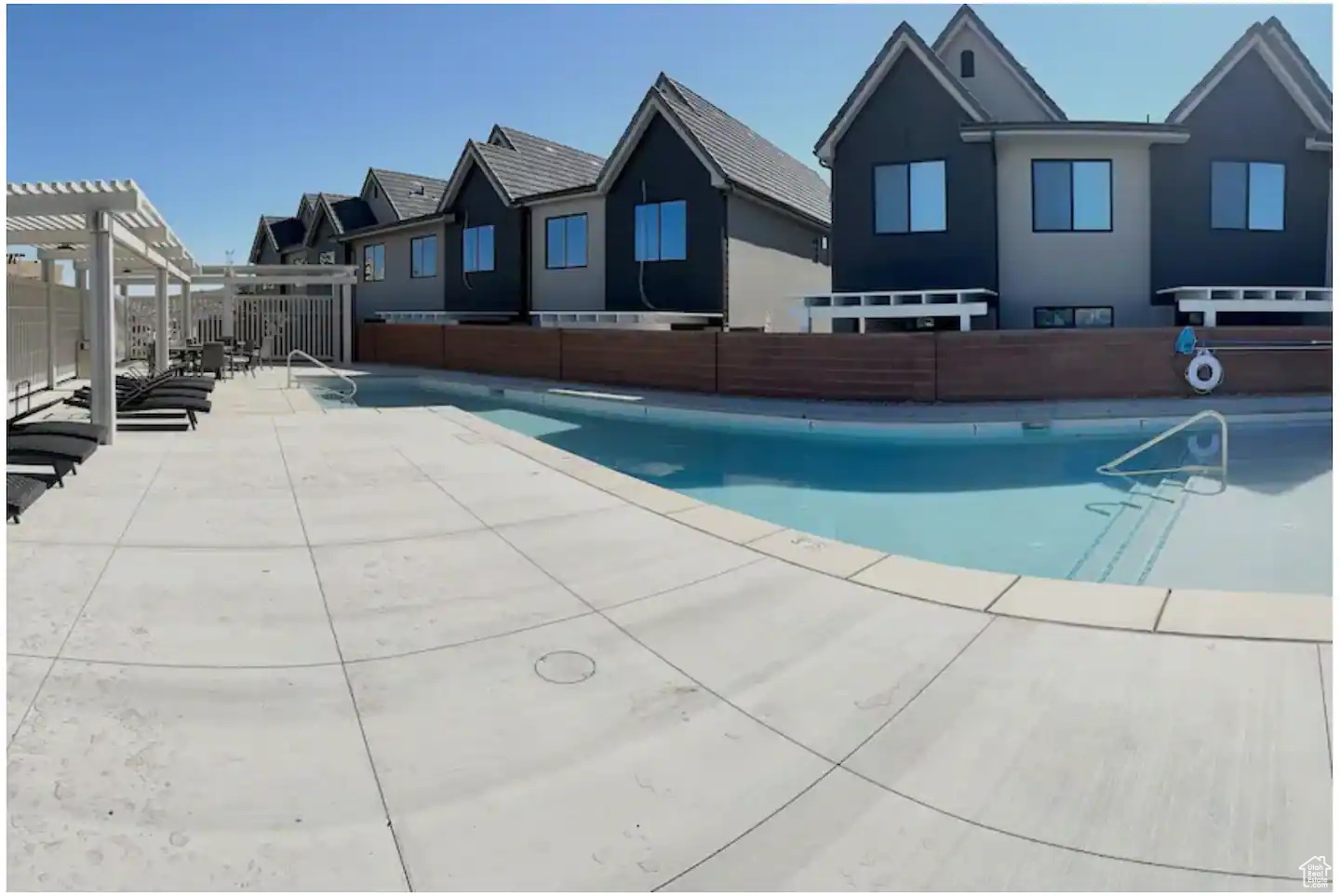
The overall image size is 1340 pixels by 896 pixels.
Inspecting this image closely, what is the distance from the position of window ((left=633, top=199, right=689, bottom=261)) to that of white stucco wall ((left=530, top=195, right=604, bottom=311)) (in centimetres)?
145

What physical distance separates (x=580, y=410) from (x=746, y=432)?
14.9 feet

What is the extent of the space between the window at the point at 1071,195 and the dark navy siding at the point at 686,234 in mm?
6815

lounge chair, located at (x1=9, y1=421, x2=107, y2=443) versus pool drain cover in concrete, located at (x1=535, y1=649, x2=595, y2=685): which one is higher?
lounge chair, located at (x1=9, y1=421, x2=107, y2=443)

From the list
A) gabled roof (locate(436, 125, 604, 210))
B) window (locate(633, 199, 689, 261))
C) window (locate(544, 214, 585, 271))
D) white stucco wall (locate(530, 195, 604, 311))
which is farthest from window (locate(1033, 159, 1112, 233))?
window (locate(544, 214, 585, 271))

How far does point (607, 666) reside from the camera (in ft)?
13.5

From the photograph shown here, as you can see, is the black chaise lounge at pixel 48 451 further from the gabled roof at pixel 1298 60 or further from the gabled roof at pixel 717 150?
the gabled roof at pixel 1298 60

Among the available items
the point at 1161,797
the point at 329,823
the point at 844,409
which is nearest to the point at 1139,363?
the point at 844,409

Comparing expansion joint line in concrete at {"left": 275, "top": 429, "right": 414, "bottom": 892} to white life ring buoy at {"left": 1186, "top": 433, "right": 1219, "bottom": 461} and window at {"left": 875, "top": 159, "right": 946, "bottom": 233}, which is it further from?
window at {"left": 875, "top": 159, "right": 946, "bottom": 233}

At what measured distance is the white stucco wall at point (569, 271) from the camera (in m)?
24.1

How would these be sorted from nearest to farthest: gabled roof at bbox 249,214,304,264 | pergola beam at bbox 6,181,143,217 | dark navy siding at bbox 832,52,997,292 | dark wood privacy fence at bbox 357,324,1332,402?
pergola beam at bbox 6,181,143,217 < dark wood privacy fence at bbox 357,324,1332,402 < dark navy siding at bbox 832,52,997,292 < gabled roof at bbox 249,214,304,264

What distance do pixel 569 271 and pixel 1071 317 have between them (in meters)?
12.8

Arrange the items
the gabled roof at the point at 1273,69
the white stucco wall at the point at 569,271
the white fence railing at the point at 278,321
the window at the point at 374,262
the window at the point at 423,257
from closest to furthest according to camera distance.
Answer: the gabled roof at the point at 1273,69 < the white stucco wall at the point at 569,271 < the white fence railing at the point at 278,321 < the window at the point at 423,257 < the window at the point at 374,262

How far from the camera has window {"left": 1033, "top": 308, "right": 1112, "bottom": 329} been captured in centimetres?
1897

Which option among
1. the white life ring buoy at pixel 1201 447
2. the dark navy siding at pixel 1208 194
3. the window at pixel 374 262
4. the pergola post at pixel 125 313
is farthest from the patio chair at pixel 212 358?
the dark navy siding at pixel 1208 194
